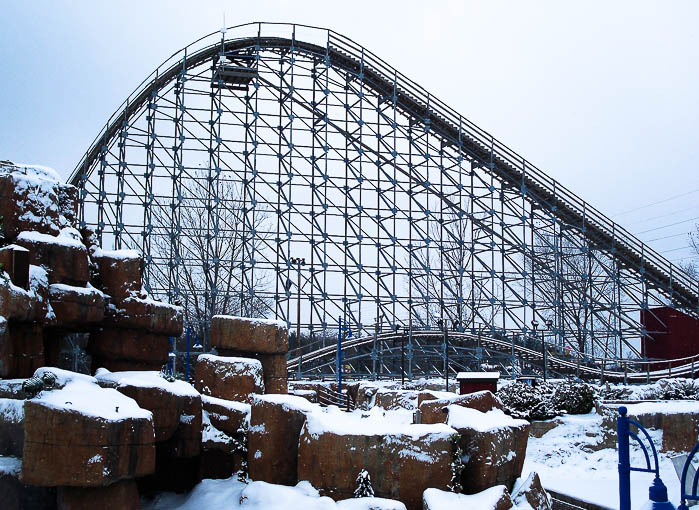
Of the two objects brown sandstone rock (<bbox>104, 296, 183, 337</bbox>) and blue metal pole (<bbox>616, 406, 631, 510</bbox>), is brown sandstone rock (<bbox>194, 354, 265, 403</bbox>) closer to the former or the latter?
brown sandstone rock (<bbox>104, 296, 183, 337</bbox>)

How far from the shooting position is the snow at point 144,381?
9.36 metres

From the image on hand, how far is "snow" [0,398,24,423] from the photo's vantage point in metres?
8.30

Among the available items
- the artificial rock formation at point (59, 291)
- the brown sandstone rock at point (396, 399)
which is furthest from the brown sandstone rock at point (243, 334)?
the brown sandstone rock at point (396, 399)

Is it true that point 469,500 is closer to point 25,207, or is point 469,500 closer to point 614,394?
point 25,207

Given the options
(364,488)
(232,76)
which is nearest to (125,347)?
(364,488)

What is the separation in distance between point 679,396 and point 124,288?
32.8ft

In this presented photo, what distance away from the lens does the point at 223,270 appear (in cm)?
2664

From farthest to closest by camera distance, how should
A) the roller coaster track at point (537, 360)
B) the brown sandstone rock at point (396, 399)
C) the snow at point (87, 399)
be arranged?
the roller coaster track at point (537, 360) → the brown sandstone rock at point (396, 399) → the snow at point (87, 399)

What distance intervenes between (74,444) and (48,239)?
11.0 feet

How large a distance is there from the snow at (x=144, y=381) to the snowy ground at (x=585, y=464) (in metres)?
4.80

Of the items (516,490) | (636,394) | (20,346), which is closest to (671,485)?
(516,490)

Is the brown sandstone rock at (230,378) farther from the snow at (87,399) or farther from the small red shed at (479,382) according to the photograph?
the small red shed at (479,382)

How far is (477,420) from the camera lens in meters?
9.11

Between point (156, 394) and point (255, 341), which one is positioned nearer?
point (156, 394)
